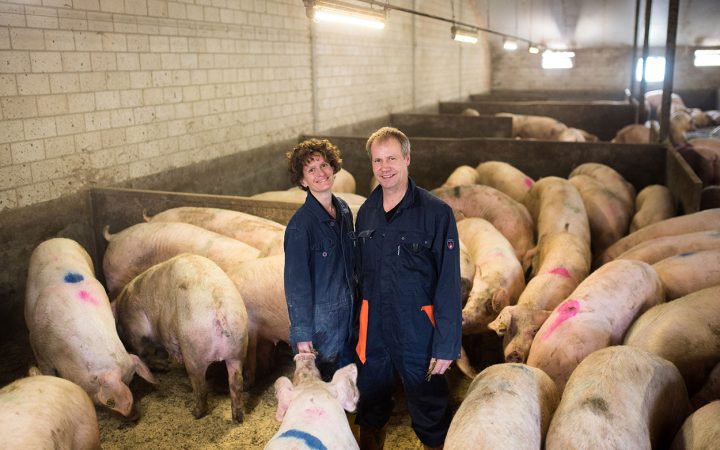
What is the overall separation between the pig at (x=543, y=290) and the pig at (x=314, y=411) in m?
1.91

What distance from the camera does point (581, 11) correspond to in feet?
76.5

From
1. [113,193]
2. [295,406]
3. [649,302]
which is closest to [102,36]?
[113,193]

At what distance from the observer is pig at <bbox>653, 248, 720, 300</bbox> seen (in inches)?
177

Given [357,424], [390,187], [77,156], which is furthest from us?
[77,156]

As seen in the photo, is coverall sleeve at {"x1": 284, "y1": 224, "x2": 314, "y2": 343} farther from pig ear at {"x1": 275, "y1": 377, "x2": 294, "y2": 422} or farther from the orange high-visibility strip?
pig ear at {"x1": 275, "y1": 377, "x2": 294, "y2": 422}

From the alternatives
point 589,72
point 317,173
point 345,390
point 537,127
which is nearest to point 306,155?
point 317,173

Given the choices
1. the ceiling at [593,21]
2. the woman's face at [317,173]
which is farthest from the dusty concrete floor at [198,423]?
the ceiling at [593,21]

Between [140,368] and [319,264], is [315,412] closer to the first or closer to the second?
[319,264]

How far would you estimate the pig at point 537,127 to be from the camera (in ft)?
43.7

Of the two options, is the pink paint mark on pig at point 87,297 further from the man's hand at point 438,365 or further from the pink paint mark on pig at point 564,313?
the pink paint mark on pig at point 564,313

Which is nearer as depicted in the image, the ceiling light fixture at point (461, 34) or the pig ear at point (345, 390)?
the pig ear at point (345, 390)

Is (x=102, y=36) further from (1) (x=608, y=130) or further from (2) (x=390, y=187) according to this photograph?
(1) (x=608, y=130)

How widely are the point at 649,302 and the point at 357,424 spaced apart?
7.42 feet

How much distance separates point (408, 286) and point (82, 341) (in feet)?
8.21
